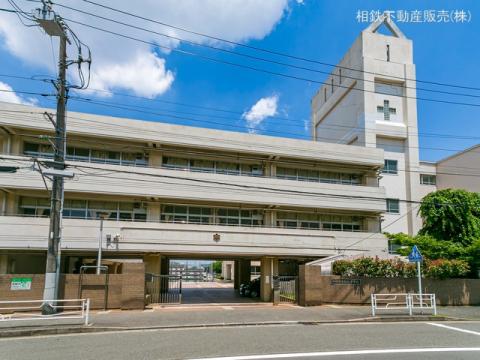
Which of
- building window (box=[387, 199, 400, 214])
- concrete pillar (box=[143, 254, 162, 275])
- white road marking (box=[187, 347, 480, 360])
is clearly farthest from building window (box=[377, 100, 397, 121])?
white road marking (box=[187, 347, 480, 360])

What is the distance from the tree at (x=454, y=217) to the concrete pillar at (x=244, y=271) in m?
14.7

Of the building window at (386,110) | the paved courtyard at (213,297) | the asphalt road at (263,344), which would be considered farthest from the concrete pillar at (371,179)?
the asphalt road at (263,344)

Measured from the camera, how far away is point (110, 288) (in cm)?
1864

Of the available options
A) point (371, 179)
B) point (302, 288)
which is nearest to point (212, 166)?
point (302, 288)

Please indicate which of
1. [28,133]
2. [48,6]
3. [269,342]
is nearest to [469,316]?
[269,342]

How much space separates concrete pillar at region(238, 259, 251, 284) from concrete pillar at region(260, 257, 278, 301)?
8002 millimetres

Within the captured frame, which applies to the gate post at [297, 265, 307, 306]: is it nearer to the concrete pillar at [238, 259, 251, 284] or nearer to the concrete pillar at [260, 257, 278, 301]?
the concrete pillar at [260, 257, 278, 301]

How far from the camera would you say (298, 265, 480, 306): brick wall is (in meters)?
20.2

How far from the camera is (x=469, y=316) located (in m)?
17.1

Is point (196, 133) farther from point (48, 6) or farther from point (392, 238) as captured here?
point (392, 238)

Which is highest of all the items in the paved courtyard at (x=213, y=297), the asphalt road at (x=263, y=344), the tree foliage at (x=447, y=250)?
the tree foliage at (x=447, y=250)

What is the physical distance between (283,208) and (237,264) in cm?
1204

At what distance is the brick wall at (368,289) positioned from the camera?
2022cm

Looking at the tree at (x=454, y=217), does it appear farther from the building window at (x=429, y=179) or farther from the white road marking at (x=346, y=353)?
the white road marking at (x=346, y=353)
